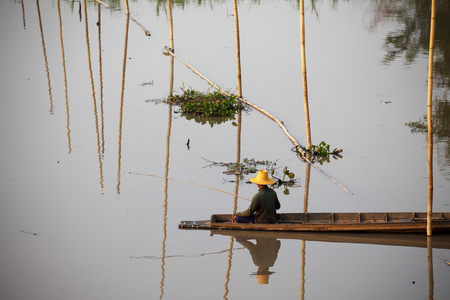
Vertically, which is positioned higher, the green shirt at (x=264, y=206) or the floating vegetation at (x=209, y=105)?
the floating vegetation at (x=209, y=105)

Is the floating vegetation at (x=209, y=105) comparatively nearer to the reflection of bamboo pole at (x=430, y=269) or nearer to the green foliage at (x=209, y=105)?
the green foliage at (x=209, y=105)

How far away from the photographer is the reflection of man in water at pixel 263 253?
23.9 ft

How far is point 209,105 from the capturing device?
1311 cm

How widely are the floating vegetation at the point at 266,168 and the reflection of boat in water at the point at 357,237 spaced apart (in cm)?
157

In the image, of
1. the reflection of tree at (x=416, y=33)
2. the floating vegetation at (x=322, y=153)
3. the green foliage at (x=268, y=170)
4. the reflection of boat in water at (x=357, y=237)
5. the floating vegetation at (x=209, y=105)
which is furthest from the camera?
the reflection of tree at (x=416, y=33)

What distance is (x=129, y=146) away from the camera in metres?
11.5

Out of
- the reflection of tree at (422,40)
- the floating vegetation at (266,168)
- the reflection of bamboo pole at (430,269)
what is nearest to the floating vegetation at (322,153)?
the floating vegetation at (266,168)

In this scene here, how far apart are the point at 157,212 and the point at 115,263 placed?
1514 millimetres

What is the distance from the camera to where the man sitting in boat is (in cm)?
780

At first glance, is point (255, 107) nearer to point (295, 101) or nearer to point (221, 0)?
point (295, 101)

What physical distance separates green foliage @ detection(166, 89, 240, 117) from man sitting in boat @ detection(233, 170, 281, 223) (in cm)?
532

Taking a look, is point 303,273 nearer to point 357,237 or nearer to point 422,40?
point 357,237

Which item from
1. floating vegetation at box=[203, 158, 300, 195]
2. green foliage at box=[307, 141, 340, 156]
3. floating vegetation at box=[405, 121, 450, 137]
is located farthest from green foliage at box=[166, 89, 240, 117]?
floating vegetation at box=[405, 121, 450, 137]

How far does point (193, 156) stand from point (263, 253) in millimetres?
3642
